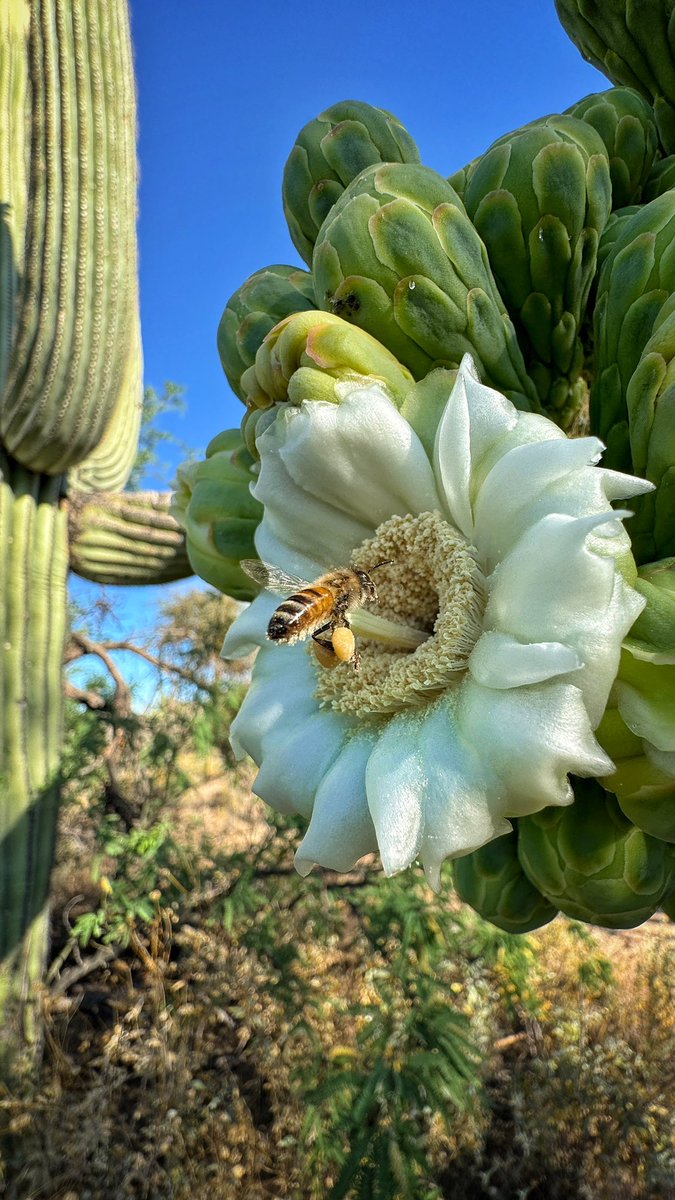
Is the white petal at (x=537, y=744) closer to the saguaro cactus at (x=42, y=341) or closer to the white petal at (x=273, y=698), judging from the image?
the white petal at (x=273, y=698)

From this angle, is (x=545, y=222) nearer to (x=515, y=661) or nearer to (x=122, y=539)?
(x=515, y=661)

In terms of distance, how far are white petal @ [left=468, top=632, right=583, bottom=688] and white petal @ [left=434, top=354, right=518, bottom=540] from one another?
0.46 ft

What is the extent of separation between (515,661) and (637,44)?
122 cm

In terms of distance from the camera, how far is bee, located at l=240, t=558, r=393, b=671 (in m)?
0.79

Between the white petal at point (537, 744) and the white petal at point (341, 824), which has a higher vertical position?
the white petal at point (537, 744)

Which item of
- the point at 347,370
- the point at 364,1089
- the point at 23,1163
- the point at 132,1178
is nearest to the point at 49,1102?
the point at 23,1163

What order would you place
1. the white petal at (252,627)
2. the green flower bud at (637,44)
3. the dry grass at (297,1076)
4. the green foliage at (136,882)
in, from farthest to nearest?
1. the green foliage at (136,882)
2. the dry grass at (297,1076)
3. the green flower bud at (637,44)
4. the white petal at (252,627)

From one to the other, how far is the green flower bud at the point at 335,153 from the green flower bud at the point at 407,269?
0.25 metres

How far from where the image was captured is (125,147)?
3.82m

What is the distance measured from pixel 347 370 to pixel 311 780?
0.37m

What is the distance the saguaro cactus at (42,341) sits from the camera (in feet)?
11.4

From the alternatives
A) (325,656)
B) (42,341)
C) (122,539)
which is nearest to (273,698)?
(325,656)

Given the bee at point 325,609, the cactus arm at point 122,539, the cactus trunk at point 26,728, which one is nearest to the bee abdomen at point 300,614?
the bee at point 325,609

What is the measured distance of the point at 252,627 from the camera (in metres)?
0.94
